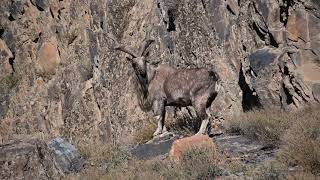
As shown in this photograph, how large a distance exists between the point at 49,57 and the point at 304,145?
3112cm

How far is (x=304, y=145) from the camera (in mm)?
9852

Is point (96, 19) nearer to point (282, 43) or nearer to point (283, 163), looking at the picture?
point (282, 43)

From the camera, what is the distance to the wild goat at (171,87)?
14383 millimetres

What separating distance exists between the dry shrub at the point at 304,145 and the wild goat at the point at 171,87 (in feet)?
9.01

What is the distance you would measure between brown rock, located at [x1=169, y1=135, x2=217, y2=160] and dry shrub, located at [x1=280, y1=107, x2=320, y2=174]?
1.50m

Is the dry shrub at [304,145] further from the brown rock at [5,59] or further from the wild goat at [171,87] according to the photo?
the brown rock at [5,59]

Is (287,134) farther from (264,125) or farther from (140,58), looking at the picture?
(140,58)

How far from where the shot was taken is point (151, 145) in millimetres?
13969

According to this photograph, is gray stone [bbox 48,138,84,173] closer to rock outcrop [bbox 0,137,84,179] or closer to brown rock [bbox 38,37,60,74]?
rock outcrop [bbox 0,137,84,179]

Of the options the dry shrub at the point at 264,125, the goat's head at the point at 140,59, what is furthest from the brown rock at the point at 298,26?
the goat's head at the point at 140,59

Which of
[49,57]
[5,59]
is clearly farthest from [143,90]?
[5,59]

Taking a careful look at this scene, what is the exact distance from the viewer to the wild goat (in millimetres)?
14383

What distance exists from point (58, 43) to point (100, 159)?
86.0 feet

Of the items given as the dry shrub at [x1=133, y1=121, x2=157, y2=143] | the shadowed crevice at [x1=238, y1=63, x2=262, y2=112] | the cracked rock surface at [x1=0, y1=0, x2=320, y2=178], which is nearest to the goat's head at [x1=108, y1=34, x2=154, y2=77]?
the cracked rock surface at [x1=0, y1=0, x2=320, y2=178]
